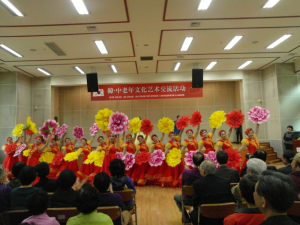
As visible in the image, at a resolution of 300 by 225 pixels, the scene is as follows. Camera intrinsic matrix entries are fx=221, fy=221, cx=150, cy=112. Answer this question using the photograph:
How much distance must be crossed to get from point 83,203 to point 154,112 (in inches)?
417

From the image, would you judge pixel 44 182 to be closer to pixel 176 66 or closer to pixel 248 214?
pixel 248 214

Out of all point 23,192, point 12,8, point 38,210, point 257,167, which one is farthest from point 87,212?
point 12,8

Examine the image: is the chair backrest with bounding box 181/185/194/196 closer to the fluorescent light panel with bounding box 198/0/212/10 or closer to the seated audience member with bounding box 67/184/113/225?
the seated audience member with bounding box 67/184/113/225

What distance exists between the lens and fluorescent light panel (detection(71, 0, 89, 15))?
14.6 ft

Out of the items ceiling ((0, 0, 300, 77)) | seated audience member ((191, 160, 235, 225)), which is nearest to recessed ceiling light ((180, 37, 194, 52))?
ceiling ((0, 0, 300, 77))

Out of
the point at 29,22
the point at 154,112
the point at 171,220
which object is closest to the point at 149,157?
the point at 171,220

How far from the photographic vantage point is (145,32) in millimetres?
6004

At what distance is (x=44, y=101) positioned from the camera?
33.5 feet

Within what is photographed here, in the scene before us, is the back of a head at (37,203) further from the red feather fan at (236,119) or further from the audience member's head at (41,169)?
the red feather fan at (236,119)

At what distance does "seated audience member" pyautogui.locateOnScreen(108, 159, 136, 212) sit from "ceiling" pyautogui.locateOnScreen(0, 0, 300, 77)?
3427 mm

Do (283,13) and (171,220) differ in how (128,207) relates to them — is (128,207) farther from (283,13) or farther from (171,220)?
(283,13)

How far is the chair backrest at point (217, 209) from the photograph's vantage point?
6.34 feet

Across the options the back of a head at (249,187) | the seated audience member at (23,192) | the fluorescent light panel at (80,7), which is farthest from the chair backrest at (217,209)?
the fluorescent light panel at (80,7)

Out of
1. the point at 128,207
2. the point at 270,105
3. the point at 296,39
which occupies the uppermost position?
the point at 296,39
